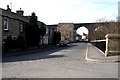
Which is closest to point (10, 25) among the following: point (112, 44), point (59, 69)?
point (112, 44)

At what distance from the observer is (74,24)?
9269 centimetres

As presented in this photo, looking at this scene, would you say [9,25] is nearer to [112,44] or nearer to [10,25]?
[10,25]

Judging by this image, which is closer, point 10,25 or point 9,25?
point 9,25

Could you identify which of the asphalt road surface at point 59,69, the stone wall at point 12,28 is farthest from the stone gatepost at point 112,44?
the stone wall at point 12,28

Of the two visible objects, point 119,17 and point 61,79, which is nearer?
point 61,79

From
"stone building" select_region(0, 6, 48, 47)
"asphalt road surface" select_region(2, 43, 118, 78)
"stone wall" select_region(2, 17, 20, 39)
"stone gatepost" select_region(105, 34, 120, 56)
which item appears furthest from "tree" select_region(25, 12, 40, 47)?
"stone gatepost" select_region(105, 34, 120, 56)

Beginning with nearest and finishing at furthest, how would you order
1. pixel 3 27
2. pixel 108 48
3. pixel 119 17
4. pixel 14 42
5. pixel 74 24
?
pixel 108 48 → pixel 3 27 → pixel 14 42 → pixel 119 17 → pixel 74 24

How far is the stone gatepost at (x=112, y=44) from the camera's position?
11844 mm

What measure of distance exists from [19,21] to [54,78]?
20400 millimetres

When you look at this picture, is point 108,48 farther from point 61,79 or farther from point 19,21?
point 19,21

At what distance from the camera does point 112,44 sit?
11969 millimetres

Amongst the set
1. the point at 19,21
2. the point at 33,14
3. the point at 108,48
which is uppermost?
the point at 33,14

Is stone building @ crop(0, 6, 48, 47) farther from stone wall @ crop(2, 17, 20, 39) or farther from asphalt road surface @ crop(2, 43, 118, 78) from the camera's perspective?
asphalt road surface @ crop(2, 43, 118, 78)

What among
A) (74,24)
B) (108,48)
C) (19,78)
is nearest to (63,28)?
(74,24)
